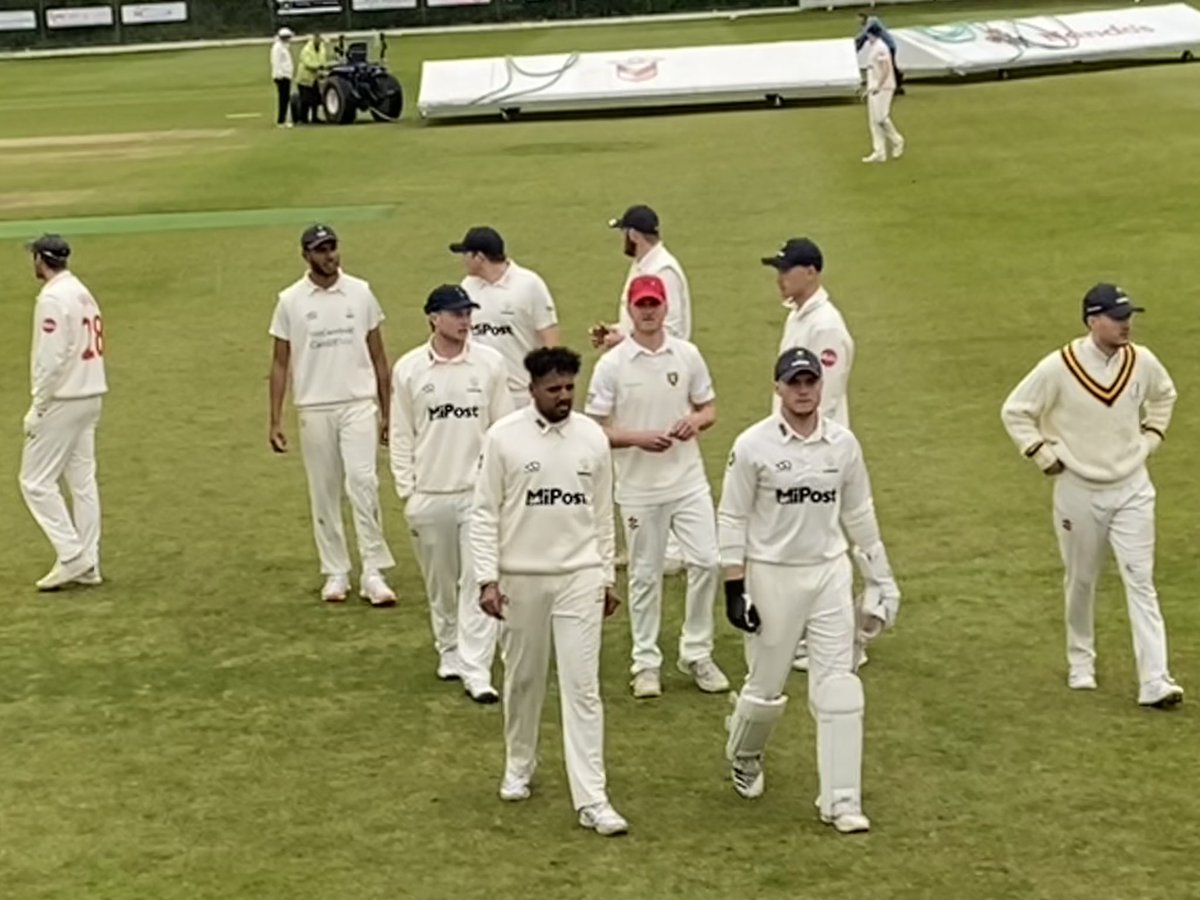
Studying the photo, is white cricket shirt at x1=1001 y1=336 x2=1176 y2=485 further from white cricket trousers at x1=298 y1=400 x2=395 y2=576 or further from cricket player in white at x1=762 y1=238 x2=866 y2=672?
white cricket trousers at x1=298 y1=400 x2=395 y2=576

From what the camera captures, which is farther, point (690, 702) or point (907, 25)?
point (907, 25)

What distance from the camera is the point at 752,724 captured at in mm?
8953

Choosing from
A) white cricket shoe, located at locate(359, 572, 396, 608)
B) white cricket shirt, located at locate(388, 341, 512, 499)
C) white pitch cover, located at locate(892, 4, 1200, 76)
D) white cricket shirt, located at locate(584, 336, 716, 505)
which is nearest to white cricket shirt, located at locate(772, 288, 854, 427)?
white cricket shirt, located at locate(584, 336, 716, 505)

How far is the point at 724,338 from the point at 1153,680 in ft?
34.0

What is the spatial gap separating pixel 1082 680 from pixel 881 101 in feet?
70.7

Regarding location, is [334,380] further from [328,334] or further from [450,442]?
[450,442]

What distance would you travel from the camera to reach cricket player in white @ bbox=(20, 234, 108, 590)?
12953 millimetres

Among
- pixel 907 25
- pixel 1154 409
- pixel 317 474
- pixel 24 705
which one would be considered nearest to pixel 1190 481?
pixel 1154 409

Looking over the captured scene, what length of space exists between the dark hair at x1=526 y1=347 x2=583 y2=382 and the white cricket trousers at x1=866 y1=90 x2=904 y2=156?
Answer: 75.6 feet

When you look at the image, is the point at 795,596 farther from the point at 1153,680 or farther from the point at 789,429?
the point at 1153,680

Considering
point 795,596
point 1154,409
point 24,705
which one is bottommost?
point 24,705

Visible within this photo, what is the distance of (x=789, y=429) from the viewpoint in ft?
29.1

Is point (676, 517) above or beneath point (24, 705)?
above

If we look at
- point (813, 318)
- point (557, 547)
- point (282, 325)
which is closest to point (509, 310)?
point (282, 325)
